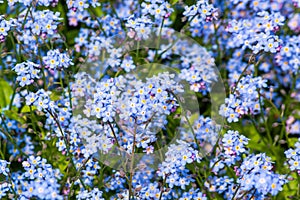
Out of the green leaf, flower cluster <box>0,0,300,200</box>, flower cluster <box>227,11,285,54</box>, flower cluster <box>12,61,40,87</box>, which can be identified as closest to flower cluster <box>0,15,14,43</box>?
flower cluster <box>0,0,300,200</box>

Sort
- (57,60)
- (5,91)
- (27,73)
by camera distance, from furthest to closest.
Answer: (5,91) < (57,60) < (27,73)

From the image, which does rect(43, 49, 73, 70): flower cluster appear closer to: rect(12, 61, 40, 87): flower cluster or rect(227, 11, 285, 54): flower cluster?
rect(12, 61, 40, 87): flower cluster

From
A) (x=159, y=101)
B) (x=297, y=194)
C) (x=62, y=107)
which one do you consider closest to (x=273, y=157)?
(x=297, y=194)

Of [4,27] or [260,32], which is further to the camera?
[260,32]

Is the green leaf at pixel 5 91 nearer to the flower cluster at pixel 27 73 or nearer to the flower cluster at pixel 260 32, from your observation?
the flower cluster at pixel 27 73

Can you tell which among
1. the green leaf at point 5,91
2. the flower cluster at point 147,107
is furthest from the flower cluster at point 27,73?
the green leaf at point 5,91

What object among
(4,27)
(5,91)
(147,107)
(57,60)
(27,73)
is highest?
(5,91)

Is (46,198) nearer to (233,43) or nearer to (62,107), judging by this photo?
(62,107)

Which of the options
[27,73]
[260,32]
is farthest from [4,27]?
[260,32]

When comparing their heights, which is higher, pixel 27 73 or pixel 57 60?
pixel 57 60

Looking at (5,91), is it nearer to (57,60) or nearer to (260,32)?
(57,60)

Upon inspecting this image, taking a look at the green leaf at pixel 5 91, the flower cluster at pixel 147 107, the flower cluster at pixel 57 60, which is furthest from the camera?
the green leaf at pixel 5 91
